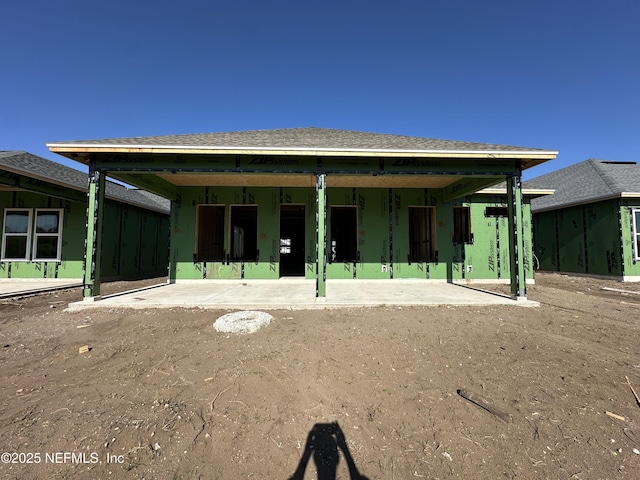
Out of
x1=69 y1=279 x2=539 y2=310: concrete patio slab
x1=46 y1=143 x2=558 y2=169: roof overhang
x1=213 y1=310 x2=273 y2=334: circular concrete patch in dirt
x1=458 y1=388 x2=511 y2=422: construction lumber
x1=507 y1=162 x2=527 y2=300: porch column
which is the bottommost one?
x1=458 y1=388 x2=511 y2=422: construction lumber

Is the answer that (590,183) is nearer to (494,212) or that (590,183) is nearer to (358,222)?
(494,212)

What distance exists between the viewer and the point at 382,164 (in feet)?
21.5

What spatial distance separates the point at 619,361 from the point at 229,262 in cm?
912

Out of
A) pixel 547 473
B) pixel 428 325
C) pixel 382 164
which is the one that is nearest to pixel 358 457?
pixel 547 473

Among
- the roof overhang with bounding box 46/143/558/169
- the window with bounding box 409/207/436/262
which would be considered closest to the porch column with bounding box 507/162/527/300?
the roof overhang with bounding box 46/143/558/169

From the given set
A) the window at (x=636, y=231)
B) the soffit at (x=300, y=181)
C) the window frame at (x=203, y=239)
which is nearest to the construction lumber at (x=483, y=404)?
the soffit at (x=300, y=181)

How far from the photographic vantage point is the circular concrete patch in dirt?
14.4 ft

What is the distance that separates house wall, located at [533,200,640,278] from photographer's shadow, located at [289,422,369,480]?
14213 millimetres

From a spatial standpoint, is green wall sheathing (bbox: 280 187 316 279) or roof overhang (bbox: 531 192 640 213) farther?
roof overhang (bbox: 531 192 640 213)

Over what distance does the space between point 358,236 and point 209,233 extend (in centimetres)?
542

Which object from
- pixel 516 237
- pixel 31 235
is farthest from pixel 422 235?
pixel 31 235

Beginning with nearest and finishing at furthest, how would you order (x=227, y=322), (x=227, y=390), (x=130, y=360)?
(x=227, y=390), (x=130, y=360), (x=227, y=322)

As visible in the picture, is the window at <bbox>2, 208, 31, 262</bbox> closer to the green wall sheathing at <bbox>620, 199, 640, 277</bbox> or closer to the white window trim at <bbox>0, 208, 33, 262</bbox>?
the white window trim at <bbox>0, 208, 33, 262</bbox>

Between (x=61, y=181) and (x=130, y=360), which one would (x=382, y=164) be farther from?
(x=61, y=181)
